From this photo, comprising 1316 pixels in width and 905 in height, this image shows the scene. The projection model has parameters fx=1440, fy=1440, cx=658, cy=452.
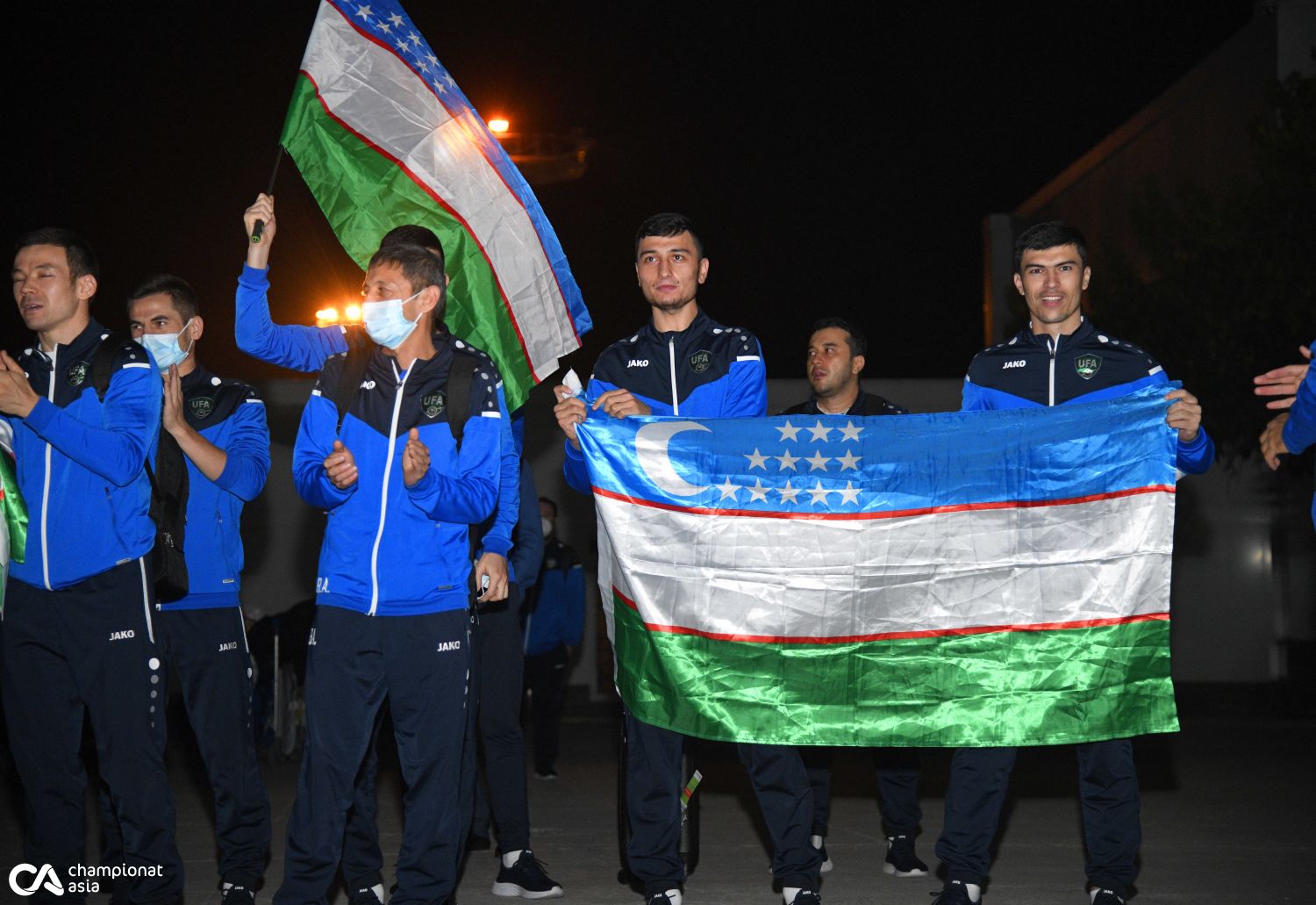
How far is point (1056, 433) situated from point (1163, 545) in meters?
0.57

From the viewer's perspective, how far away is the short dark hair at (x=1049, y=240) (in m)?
5.55

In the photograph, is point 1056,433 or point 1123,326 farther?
point 1123,326

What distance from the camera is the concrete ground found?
6.10 m

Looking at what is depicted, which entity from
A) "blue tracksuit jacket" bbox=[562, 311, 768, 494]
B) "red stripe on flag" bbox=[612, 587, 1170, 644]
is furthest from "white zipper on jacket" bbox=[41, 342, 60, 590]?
"red stripe on flag" bbox=[612, 587, 1170, 644]

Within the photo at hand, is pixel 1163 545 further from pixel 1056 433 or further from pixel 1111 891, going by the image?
pixel 1111 891

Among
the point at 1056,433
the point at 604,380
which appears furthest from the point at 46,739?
the point at 1056,433

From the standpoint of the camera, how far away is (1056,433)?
18.0 feet

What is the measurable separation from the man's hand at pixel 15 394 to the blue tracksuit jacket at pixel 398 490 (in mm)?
864

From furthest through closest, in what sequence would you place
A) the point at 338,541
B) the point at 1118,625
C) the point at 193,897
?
the point at 193,897
the point at 1118,625
the point at 338,541

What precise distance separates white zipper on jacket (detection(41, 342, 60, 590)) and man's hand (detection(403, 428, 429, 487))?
4.32 ft

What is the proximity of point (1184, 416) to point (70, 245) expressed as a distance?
13.4 ft

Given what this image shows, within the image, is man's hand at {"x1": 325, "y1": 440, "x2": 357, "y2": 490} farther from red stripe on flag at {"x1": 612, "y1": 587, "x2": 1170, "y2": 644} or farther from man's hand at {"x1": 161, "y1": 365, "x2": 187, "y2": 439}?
red stripe on flag at {"x1": 612, "y1": 587, "x2": 1170, "y2": 644}

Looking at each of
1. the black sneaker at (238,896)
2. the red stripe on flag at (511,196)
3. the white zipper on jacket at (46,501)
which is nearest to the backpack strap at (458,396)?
the red stripe on flag at (511,196)

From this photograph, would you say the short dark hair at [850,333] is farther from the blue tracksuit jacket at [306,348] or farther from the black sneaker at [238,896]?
the black sneaker at [238,896]
